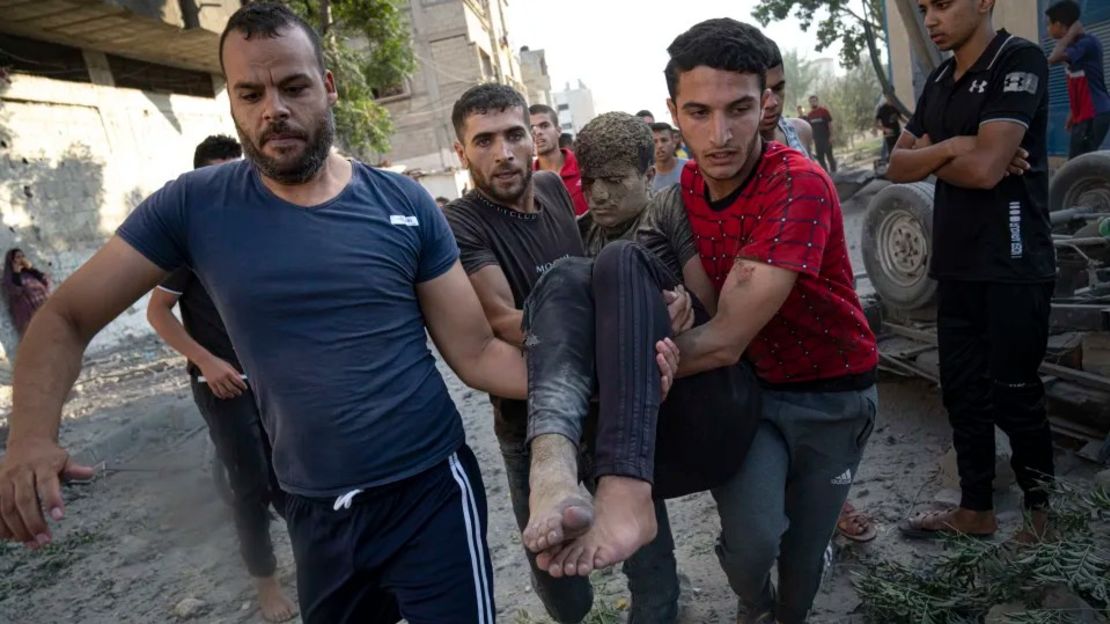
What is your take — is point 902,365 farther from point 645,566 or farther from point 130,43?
point 130,43

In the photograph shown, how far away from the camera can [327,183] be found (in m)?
1.92

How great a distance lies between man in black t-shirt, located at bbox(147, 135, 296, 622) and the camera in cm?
299

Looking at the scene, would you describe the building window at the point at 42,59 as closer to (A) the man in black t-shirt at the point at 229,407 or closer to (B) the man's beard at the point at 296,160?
(A) the man in black t-shirt at the point at 229,407

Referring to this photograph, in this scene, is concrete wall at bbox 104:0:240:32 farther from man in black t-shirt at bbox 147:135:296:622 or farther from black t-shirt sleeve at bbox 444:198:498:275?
black t-shirt sleeve at bbox 444:198:498:275

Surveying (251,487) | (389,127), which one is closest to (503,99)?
(251,487)

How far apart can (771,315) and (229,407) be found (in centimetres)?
236

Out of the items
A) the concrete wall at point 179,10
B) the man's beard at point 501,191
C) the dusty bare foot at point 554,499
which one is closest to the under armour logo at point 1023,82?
the man's beard at point 501,191

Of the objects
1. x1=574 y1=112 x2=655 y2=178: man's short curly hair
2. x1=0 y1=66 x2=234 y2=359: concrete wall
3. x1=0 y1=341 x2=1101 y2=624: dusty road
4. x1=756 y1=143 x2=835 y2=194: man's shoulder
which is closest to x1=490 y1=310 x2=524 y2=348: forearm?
x1=574 y1=112 x2=655 y2=178: man's short curly hair

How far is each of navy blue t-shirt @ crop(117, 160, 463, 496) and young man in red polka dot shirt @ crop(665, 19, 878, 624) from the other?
832 millimetres

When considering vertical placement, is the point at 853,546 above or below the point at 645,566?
below

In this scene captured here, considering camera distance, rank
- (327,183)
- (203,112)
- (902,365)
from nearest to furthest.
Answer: (327,183), (902,365), (203,112)

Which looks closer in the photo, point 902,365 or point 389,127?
point 902,365

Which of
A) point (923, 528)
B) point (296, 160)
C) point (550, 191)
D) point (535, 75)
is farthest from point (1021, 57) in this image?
point (535, 75)

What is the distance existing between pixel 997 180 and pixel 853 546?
5.27ft
